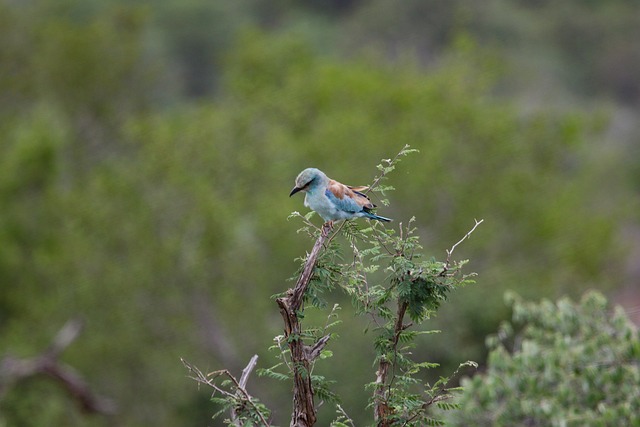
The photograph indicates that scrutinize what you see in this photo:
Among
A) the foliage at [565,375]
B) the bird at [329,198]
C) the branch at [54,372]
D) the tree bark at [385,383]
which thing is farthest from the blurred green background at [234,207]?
the bird at [329,198]

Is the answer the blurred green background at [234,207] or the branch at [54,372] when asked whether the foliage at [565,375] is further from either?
the blurred green background at [234,207]

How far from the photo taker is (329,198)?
6.71 meters

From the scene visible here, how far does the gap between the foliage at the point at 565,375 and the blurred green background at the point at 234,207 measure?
9548 millimetres

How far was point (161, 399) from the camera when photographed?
25.7 metres

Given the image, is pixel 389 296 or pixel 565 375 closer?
pixel 389 296

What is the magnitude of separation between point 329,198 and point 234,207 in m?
19.4

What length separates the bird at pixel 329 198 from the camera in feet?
22.1

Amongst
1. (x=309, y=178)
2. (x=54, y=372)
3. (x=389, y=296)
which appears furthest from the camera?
(x=54, y=372)

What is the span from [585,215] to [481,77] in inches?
186

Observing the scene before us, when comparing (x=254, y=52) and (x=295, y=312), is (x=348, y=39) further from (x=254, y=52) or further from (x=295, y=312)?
(x=295, y=312)

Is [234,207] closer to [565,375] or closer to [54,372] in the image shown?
[54,372]

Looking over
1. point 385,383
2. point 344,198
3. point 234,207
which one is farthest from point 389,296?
point 234,207

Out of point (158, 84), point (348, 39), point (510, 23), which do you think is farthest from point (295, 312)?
point (510, 23)

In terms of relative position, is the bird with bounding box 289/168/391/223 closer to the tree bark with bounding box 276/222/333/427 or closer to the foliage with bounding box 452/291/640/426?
the tree bark with bounding box 276/222/333/427
